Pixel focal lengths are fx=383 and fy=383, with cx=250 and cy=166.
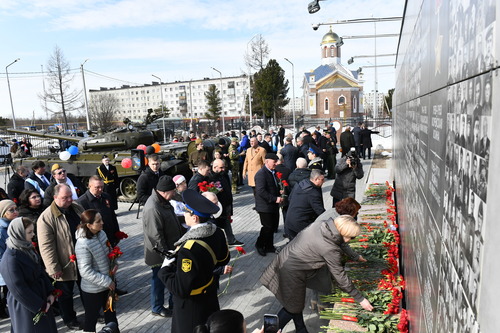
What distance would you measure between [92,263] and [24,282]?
Result: 2.11 ft

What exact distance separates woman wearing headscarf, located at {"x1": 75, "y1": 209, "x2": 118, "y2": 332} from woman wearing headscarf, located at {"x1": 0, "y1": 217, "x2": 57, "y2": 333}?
1.20 ft

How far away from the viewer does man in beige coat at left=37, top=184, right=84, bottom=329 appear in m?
4.41

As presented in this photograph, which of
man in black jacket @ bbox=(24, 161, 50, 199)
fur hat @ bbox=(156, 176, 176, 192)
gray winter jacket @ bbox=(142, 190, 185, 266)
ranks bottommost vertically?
gray winter jacket @ bbox=(142, 190, 185, 266)

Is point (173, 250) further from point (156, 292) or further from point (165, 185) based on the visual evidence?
point (156, 292)

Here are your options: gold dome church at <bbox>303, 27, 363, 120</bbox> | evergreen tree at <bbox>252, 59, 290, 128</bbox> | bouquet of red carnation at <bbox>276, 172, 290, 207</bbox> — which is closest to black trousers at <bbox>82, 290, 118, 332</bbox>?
bouquet of red carnation at <bbox>276, 172, 290, 207</bbox>

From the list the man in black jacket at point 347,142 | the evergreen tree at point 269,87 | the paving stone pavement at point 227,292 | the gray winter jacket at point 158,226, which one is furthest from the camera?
→ the evergreen tree at point 269,87

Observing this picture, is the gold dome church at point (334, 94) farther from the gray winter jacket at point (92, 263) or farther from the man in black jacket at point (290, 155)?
the gray winter jacket at point (92, 263)

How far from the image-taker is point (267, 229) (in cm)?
693

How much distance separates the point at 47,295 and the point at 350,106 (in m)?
65.4

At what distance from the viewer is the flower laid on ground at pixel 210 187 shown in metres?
6.37

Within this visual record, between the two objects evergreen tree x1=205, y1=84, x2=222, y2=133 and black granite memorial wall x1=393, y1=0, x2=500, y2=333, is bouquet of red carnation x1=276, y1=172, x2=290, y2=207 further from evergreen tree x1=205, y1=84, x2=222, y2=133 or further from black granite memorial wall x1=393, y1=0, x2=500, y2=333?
evergreen tree x1=205, y1=84, x2=222, y2=133

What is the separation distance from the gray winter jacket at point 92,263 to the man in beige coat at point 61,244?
0.56m

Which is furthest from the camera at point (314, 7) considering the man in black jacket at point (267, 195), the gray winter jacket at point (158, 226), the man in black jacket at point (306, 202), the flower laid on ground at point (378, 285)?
the gray winter jacket at point (158, 226)

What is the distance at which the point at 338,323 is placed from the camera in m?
3.74
